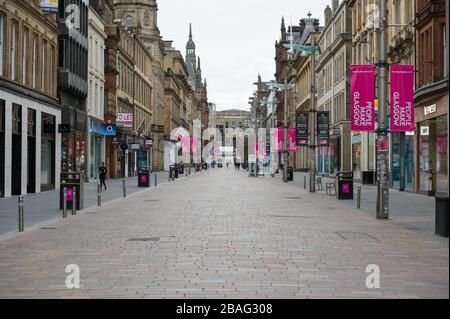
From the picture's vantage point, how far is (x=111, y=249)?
13164 mm

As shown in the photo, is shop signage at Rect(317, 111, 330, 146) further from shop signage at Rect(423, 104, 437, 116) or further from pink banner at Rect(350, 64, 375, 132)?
shop signage at Rect(423, 104, 437, 116)

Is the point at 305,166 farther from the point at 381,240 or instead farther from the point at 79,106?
the point at 381,240

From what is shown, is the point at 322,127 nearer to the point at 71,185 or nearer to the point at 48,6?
the point at 48,6

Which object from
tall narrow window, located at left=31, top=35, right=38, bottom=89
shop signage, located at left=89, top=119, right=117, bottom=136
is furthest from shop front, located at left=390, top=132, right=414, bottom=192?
shop signage, located at left=89, top=119, right=117, bottom=136

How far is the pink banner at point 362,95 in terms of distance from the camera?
25.9 metres

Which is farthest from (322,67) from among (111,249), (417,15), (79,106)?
(111,249)

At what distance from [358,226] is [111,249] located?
7630mm

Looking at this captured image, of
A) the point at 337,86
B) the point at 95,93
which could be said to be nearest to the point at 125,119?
the point at 95,93

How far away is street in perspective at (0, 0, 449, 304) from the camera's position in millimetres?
9797

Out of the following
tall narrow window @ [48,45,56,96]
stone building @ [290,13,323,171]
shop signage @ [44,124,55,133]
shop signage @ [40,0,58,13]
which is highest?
stone building @ [290,13,323,171]

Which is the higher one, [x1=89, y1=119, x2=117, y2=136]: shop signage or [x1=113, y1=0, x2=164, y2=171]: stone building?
[x1=113, y1=0, x2=164, y2=171]: stone building

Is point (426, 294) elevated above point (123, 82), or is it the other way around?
point (123, 82)

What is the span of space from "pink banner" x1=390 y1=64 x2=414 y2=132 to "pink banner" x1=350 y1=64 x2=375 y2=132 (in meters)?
1.07

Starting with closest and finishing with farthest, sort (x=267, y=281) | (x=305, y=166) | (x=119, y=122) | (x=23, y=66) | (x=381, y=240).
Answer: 1. (x=267, y=281)
2. (x=381, y=240)
3. (x=23, y=66)
4. (x=119, y=122)
5. (x=305, y=166)
